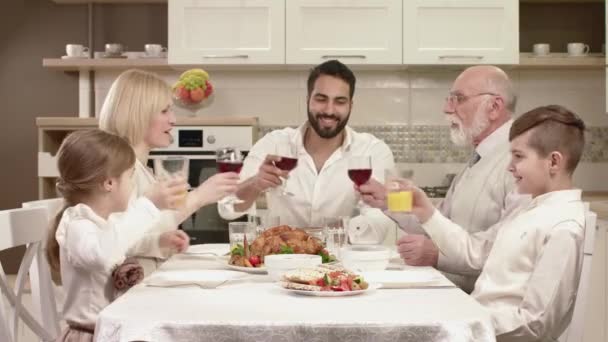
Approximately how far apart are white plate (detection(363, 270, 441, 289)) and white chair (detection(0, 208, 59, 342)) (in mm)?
874

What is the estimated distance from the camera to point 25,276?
245 cm

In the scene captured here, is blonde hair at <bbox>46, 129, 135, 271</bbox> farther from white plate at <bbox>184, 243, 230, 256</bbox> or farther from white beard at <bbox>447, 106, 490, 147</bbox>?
white beard at <bbox>447, 106, 490, 147</bbox>

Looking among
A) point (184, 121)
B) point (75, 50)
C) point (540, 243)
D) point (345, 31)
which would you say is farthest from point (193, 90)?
point (540, 243)

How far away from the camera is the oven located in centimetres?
471

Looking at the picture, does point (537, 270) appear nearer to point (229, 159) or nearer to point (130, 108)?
point (229, 159)

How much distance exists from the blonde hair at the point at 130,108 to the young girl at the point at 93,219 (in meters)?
0.44

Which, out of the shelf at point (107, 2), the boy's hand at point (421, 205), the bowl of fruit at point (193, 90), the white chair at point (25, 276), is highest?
the shelf at point (107, 2)

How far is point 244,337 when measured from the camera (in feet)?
5.46

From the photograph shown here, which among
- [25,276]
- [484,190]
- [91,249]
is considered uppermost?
[484,190]

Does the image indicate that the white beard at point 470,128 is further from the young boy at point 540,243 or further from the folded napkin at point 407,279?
the folded napkin at point 407,279

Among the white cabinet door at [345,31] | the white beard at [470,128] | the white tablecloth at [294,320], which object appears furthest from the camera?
the white cabinet door at [345,31]

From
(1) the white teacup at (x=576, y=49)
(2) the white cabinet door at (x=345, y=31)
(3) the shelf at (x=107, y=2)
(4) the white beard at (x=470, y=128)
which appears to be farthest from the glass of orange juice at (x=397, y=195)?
(3) the shelf at (x=107, y=2)

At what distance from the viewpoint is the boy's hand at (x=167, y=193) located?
7.52ft

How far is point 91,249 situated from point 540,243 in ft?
3.57
